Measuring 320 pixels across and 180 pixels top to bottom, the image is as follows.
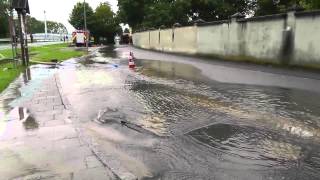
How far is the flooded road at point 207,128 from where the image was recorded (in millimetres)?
5664

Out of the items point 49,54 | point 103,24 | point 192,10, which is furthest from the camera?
point 103,24

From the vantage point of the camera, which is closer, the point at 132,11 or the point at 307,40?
the point at 307,40

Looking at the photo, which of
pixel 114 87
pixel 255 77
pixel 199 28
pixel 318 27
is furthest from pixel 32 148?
pixel 199 28

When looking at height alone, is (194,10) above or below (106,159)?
above

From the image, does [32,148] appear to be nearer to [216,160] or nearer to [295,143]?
[216,160]

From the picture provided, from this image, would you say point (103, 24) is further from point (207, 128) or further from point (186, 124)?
point (207, 128)

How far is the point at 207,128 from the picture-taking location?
774 centimetres

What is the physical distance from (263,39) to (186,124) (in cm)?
1320

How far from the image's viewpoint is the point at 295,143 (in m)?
6.47

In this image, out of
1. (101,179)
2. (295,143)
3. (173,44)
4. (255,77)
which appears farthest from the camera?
(173,44)

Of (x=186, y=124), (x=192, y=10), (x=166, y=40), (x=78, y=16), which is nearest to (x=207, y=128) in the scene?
(x=186, y=124)

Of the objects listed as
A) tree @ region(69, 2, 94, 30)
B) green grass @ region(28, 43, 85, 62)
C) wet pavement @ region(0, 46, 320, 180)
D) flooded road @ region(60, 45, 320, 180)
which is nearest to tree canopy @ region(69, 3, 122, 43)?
tree @ region(69, 2, 94, 30)

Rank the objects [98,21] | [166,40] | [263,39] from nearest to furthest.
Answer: [263,39] → [166,40] → [98,21]

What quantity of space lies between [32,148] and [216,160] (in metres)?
3.03
